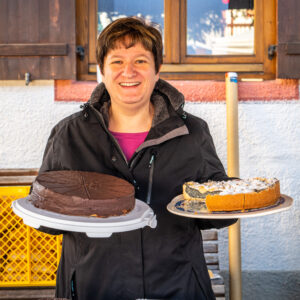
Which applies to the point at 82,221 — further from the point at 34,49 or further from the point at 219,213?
the point at 34,49

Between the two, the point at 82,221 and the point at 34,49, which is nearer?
the point at 82,221

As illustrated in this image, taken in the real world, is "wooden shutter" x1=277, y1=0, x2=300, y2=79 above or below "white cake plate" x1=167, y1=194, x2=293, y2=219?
above

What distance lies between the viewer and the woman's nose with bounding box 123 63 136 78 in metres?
2.10

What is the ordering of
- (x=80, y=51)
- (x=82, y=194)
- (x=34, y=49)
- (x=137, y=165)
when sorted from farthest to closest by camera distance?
(x=80, y=51) < (x=34, y=49) < (x=137, y=165) < (x=82, y=194)

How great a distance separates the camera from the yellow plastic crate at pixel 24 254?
127 inches

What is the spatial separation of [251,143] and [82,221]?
2482 mm

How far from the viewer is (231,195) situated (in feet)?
6.51

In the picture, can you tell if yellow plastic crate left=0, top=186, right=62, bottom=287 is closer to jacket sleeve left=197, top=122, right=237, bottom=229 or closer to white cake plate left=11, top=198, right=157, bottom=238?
jacket sleeve left=197, top=122, right=237, bottom=229

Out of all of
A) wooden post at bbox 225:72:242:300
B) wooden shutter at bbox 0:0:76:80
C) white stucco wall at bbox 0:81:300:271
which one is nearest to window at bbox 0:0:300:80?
wooden shutter at bbox 0:0:76:80

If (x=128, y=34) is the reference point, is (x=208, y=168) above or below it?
below

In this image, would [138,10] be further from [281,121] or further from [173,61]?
[281,121]

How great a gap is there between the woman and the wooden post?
1277 millimetres

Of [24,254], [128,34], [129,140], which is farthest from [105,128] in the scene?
[24,254]

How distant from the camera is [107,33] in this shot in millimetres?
2168
